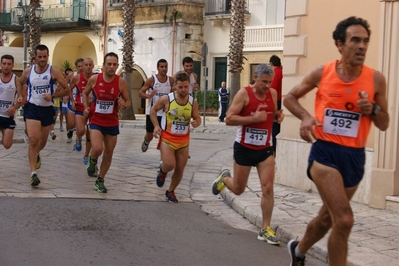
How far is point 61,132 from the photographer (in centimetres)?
2267

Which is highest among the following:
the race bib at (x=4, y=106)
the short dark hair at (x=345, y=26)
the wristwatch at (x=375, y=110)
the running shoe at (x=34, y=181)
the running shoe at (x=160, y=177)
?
the short dark hair at (x=345, y=26)

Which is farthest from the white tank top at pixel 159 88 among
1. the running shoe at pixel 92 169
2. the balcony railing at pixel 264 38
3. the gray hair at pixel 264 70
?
the balcony railing at pixel 264 38

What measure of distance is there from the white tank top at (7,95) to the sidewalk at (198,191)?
1053 mm

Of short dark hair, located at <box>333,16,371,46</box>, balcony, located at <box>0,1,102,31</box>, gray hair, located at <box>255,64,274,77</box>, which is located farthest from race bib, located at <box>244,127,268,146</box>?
balcony, located at <box>0,1,102,31</box>

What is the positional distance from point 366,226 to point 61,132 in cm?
1564

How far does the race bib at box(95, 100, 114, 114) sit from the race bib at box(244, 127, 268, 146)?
2.95 m

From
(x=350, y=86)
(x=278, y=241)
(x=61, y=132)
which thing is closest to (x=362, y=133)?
(x=350, y=86)

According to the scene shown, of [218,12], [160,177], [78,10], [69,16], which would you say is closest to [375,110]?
[160,177]

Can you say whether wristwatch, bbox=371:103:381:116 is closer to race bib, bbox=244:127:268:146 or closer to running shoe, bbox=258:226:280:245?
running shoe, bbox=258:226:280:245

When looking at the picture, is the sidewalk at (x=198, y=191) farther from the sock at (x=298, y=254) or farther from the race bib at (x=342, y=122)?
the race bib at (x=342, y=122)

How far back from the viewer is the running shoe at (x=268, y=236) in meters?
7.54

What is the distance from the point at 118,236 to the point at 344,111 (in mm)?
2932

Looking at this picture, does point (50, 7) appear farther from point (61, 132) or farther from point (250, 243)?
point (250, 243)

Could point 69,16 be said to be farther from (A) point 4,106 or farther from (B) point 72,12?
(A) point 4,106
